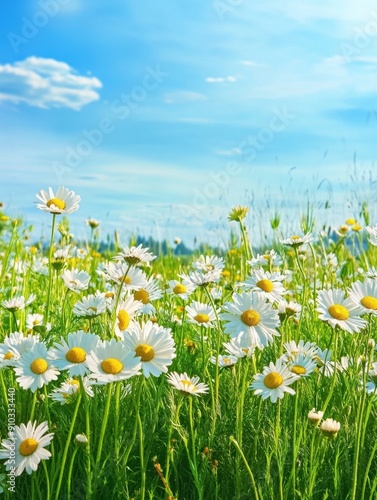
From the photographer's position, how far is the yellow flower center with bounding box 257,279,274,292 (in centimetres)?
199

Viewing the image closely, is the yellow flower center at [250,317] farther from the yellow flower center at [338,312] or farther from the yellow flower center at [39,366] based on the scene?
the yellow flower center at [39,366]

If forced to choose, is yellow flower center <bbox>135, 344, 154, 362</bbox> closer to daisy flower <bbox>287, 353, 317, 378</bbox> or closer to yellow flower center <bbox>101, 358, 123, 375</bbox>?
yellow flower center <bbox>101, 358, 123, 375</bbox>

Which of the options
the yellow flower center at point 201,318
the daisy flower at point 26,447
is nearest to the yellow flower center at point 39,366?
the daisy flower at point 26,447

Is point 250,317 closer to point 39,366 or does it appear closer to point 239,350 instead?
point 239,350

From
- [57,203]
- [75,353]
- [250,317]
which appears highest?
[57,203]

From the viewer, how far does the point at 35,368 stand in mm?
1674

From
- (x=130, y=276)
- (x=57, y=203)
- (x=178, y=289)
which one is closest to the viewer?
(x=130, y=276)

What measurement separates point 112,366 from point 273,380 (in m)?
0.43

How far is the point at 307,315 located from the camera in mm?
3070

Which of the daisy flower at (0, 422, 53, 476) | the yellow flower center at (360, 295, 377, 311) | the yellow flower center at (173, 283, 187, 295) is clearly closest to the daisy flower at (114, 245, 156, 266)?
the daisy flower at (0, 422, 53, 476)

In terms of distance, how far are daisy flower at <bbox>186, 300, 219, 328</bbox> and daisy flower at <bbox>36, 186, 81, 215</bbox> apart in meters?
0.52

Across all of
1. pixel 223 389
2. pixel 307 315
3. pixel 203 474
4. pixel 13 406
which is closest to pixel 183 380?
pixel 203 474

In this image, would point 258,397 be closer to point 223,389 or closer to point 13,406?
point 223,389

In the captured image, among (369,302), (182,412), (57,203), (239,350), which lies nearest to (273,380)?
(239,350)
